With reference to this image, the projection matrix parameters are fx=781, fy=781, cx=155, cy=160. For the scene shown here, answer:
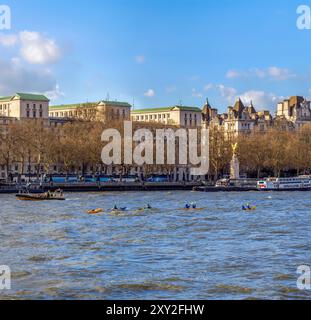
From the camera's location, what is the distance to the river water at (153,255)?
88.3 feet

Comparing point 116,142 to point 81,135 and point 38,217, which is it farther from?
point 38,217

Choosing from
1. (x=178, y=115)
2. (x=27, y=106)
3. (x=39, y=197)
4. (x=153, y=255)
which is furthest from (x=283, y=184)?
(x=153, y=255)

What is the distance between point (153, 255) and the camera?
34.6 meters

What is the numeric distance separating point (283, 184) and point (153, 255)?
83209 millimetres

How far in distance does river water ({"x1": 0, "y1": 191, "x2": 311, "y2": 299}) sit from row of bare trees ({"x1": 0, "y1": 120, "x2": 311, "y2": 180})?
2161 inches

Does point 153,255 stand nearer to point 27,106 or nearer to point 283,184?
point 283,184

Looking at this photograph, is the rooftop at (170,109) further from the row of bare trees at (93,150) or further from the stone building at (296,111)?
the row of bare trees at (93,150)

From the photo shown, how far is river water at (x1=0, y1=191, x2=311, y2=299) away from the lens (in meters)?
26.9

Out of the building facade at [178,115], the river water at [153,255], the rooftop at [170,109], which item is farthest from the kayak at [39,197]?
the rooftop at [170,109]

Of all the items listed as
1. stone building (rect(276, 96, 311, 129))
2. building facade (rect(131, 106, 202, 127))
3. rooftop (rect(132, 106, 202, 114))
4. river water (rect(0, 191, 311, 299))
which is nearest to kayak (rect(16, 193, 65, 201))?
river water (rect(0, 191, 311, 299))

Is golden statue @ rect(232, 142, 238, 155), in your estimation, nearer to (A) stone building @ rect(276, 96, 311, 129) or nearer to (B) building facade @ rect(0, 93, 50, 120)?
(B) building facade @ rect(0, 93, 50, 120)

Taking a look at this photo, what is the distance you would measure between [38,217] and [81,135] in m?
63.1
